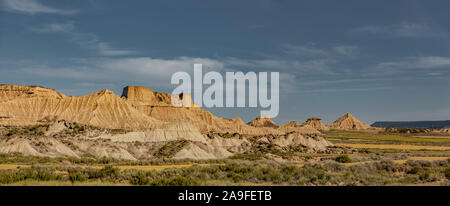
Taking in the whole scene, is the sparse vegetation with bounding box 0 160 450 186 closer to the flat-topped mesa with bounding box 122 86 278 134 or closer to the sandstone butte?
the sandstone butte

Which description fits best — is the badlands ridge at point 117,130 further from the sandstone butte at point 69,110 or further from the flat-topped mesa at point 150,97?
the flat-topped mesa at point 150,97

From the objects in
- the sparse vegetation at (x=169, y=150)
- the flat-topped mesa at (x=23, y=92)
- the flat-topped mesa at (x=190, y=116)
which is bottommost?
the sparse vegetation at (x=169, y=150)

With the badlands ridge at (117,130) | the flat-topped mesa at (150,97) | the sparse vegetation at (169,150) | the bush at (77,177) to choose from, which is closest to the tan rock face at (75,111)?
the badlands ridge at (117,130)

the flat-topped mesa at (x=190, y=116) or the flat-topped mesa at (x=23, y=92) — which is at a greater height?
the flat-topped mesa at (x=23, y=92)

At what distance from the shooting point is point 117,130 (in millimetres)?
81375

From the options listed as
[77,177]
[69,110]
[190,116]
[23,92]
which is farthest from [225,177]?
[190,116]

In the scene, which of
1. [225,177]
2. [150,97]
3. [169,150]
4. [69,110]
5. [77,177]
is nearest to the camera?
[77,177]

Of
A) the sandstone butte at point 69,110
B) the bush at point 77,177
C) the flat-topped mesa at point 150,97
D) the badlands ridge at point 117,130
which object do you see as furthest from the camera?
the flat-topped mesa at point 150,97

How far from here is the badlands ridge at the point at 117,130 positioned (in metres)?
50.1

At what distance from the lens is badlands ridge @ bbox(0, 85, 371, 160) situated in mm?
50094

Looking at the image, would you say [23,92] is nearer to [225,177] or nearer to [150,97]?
[150,97]
